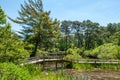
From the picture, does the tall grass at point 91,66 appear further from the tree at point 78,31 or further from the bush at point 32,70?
the tree at point 78,31

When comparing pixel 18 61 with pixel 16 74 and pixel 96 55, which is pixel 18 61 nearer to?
pixel 16 74

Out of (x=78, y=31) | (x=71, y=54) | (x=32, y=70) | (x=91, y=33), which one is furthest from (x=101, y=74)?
(x=78, y=31)

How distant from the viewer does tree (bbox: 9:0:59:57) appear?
128ft

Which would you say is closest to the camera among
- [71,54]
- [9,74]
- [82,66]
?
[9,74]

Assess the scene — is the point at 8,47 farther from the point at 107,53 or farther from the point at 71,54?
the point at 71,54

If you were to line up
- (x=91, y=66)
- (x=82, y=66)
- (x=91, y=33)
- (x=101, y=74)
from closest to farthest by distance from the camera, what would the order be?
(x=101, y=74) → (x=82, y=66) → (x=91, y=66) → (x=91, y=33)

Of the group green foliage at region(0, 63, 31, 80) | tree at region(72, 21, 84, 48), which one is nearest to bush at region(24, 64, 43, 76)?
green foliage at region(0, 63, 31, 80)

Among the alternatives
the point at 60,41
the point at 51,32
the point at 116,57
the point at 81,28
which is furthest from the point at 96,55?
the point at 81,28

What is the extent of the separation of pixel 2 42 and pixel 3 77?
10.6 metres

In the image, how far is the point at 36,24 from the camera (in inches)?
1538

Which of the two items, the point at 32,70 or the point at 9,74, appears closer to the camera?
the point at 9,74

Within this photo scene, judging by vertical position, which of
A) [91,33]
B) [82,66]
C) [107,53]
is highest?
[91,33]

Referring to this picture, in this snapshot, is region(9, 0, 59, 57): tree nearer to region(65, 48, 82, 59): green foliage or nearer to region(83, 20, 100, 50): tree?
region(65, 48, 82, 59): green foliage

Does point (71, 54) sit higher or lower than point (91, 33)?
lower
